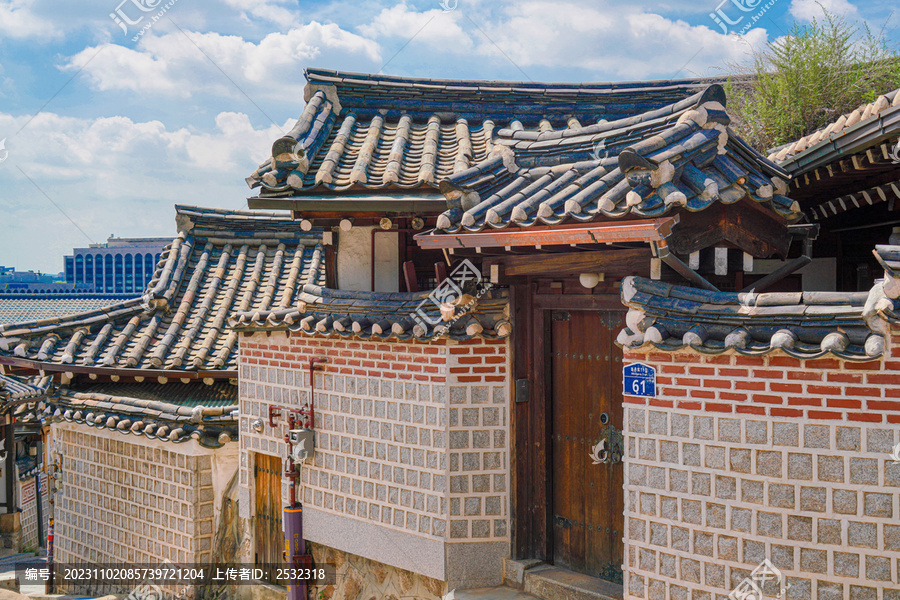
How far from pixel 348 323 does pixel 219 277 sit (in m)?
6.10

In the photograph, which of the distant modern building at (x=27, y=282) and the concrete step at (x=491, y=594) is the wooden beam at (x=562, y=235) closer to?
the concrete step at (x=491, y=594)

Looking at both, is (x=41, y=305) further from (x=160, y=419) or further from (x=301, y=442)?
(x=301, y=442)

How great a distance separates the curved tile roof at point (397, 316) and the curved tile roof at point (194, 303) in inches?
142

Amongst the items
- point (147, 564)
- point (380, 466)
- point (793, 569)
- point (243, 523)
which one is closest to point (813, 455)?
point (793, 569)

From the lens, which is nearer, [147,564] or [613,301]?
[613,301]

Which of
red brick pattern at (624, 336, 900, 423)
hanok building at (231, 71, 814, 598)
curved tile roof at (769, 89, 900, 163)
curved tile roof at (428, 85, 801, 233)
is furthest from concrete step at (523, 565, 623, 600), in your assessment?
curved tile roof at (769, 89, 900, 163)

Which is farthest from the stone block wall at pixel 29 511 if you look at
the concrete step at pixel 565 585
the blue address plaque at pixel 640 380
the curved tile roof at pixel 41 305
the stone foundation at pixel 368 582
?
the blue address plaque at pixel 640 380

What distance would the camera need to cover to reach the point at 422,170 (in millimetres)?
8211

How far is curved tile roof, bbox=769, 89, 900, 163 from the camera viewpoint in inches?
225

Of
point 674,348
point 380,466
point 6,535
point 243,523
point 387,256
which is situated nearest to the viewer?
point 674,348

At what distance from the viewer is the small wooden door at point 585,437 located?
6.86 metres

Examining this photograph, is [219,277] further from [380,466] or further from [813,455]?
[813,455]

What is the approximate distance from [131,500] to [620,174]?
372 inches

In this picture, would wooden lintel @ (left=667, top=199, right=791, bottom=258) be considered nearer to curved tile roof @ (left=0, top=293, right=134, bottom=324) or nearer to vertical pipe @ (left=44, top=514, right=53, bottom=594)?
vertical pipe @ (left=44, top=514, right=53, bottom=594)
